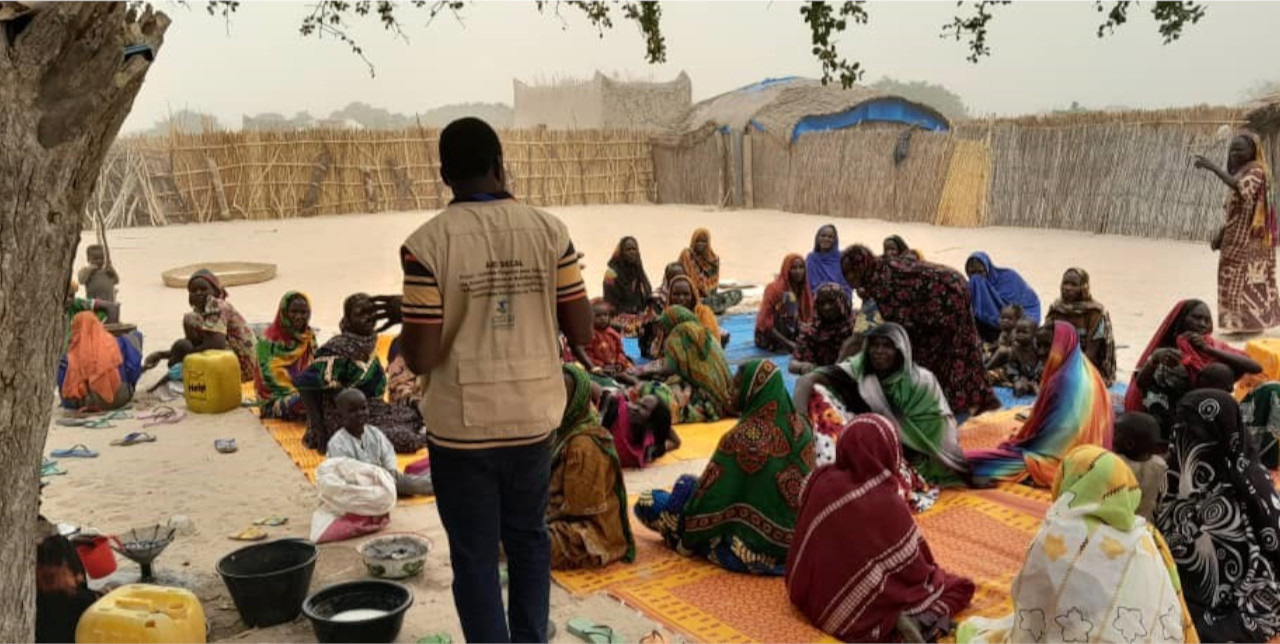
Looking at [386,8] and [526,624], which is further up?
[386,8]

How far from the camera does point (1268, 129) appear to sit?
15.6 meters

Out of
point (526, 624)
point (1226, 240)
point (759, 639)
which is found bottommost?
point (759, 639)

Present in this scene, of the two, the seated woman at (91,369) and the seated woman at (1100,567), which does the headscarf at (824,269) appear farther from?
the seated woman at (1100,567)

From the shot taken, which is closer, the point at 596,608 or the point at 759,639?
the point at 759,639

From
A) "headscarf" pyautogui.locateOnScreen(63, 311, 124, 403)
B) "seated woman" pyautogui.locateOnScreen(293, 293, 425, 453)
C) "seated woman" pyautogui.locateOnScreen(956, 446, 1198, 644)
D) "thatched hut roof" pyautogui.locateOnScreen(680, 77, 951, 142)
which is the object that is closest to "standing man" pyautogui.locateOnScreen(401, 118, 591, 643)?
"seated woman" pyautogui.locateOnScreen(956, 446, 1198, 644)

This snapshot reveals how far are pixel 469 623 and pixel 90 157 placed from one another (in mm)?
1615

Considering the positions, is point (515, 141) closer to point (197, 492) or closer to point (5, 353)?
point (197, 492)

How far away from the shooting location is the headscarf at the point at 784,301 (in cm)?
945

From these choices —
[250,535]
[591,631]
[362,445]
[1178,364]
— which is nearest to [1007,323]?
[1178,364]

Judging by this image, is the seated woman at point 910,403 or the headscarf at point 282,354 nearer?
the seated woman at point 910,403

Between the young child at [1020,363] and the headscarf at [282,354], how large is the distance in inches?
202

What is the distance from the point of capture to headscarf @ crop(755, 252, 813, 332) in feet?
31.0

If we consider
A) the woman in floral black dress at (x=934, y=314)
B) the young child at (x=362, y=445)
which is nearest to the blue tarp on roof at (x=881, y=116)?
the woman in floral black dress at (x=934, y=314)

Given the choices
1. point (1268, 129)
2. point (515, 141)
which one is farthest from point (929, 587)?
point (515, 141)
